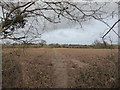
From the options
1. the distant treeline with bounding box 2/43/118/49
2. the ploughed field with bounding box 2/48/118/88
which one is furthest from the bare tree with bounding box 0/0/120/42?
the ploughed field with bounding box 2/48/118/88

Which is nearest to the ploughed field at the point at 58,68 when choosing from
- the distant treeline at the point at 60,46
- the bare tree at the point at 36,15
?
the distant treeline at the point at 60,46

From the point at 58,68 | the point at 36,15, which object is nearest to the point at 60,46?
the point at 58,68

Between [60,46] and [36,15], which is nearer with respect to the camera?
[60,46]

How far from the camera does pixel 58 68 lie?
2.07 m

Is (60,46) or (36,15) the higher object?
(36,15)

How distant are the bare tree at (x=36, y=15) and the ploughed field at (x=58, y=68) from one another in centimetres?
20

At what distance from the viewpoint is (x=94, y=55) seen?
1946 mm

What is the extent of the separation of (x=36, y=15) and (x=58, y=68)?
655 millimetres

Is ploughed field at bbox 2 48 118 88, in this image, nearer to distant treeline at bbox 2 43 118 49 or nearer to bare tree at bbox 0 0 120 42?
distant treeline at bbox 2 43 118 49

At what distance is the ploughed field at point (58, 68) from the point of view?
6.51 feet

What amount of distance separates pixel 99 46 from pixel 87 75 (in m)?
0.35

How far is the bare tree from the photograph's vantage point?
1.93m

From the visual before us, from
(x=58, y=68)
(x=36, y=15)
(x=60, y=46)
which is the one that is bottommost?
A: (x=58, y=68)

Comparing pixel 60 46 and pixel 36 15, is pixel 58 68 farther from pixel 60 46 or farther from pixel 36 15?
pixel 36 15
